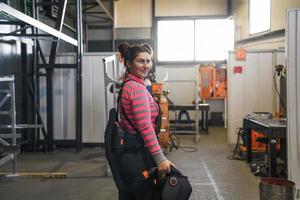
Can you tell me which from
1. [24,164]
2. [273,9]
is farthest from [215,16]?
[24,164]

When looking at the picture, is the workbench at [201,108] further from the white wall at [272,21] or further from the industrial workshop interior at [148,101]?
the white wall at [272,21]

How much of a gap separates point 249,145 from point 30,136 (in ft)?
12.9

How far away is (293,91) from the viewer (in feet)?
11.5

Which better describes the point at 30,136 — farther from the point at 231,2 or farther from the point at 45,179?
the point at 231,2

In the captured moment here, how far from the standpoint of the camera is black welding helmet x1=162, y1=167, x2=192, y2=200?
6.37 feet

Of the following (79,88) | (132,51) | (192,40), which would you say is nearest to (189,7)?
(192,40)

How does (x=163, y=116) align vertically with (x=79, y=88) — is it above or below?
below

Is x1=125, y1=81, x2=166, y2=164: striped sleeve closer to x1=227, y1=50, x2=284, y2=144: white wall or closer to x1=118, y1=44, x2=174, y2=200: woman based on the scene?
x1=118, y1=44, x2=174, y2=200: woman

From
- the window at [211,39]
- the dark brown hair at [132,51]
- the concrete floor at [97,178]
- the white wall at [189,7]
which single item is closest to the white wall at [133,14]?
the white wall at [189,7]

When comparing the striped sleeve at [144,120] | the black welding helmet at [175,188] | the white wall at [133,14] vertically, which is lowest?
the black welding helmet at [175,188]

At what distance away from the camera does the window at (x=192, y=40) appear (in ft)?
32.9

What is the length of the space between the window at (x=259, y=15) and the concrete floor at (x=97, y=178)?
336 centimetres

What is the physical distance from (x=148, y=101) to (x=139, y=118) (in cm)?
13

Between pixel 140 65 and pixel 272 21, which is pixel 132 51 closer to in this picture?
pixel 140 65
